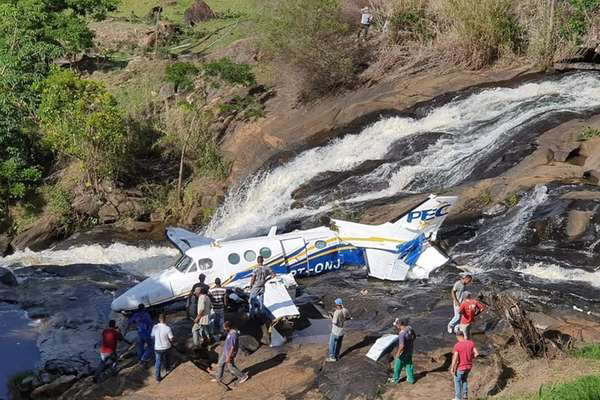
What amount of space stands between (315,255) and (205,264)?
3.25m

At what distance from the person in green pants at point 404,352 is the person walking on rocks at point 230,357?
10.7 feet

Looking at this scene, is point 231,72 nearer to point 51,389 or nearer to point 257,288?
point 257,288

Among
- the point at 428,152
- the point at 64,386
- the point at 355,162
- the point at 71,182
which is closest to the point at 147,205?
the point at 71,182

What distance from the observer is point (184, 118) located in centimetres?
3588

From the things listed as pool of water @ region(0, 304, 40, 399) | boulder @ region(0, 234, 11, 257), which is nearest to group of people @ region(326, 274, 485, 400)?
pool of water @ region(0, 304, 40, 399)

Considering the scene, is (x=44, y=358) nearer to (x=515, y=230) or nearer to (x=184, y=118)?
(x=515, y=230)

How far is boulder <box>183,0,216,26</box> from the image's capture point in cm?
5359

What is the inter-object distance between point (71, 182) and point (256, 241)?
15592mm

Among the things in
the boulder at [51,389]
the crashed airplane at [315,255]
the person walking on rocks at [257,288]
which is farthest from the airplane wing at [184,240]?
the boulder at [51,389]

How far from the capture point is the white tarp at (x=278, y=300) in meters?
18.2

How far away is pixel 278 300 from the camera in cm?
1859

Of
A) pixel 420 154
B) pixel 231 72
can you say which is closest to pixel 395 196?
pixel 420 154

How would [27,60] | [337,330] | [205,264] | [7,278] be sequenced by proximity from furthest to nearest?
[27,60] → [7,278] → [205,264] → [337,330]

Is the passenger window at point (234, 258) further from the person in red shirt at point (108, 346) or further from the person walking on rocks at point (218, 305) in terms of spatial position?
the person in red shirt at point (108, 346)
